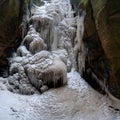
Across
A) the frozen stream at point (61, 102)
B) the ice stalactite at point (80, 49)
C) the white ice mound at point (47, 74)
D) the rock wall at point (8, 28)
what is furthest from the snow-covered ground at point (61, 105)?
the rock wall at point (8, 28)

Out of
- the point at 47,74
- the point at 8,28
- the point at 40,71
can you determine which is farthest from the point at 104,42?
the point at 8,28

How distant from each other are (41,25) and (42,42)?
124 cm

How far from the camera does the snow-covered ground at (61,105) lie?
8664mm

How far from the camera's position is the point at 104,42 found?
8.92 m

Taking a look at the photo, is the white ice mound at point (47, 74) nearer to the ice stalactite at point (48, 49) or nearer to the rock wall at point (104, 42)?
the ice stalactite at point (48, 49)

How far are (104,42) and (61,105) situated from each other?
2.70 meters

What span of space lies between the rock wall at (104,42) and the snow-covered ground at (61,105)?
536 millimetres

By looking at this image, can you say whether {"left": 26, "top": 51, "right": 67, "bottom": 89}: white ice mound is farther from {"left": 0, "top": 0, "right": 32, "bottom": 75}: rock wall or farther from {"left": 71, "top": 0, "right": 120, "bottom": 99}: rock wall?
{"left": 0, "top": 0, "right": 32, "bottom": 75}: rock wall

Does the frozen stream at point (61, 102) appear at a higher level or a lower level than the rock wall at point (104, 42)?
lower

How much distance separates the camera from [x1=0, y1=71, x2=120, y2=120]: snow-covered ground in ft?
28.4

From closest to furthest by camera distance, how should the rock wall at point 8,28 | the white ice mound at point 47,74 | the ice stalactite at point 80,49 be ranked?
1. the white ice mound at point 47,74
2. the ice stalactite at point 80,49
3. the rock wall at point 8,28

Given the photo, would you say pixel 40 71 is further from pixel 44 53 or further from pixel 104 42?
pixel 104 42

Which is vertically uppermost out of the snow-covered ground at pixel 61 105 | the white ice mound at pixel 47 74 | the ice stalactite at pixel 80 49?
the ice stalactite at pixel 80 49

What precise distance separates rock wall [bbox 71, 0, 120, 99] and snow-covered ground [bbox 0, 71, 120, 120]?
0.54 m
